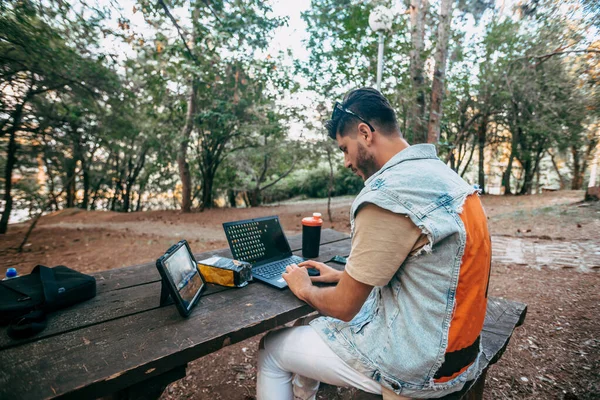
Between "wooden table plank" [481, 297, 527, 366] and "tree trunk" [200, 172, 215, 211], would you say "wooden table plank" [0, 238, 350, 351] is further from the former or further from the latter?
"tree trunk" [200, 172, 215, 211]

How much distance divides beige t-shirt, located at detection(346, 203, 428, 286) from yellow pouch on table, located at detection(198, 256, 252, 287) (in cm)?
81

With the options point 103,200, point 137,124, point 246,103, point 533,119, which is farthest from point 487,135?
point 103,200

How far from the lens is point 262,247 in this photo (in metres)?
2.07

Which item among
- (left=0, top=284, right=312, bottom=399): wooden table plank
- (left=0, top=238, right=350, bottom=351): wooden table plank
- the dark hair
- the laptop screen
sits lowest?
(left=0, top=284, right=312, bottom=399): wooden table plank

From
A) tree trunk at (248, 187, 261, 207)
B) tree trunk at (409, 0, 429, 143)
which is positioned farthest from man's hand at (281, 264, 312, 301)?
tree trunk at (248, 187, 261, 207)

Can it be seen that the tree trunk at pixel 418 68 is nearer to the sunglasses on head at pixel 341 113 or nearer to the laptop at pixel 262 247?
the laptop at pixel 262 247

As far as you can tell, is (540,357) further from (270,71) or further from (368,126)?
(270,71)

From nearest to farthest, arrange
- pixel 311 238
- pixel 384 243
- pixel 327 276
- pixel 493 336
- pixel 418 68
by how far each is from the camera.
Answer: pixel 384 243, pixel 327 276, pixel 493 336, pixel 311 238, pixel 418 68

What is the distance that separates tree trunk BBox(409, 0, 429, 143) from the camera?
20.1 feet

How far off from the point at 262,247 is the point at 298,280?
551 mm

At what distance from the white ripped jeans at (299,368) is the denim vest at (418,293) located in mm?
67

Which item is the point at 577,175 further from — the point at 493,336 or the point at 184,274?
the point at 184,274

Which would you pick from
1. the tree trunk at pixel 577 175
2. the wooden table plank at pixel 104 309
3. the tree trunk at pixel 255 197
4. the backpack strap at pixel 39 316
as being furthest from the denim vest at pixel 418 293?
the tree trunk at pixel 577 175

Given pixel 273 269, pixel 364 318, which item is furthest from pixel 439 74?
pixel 364 318
